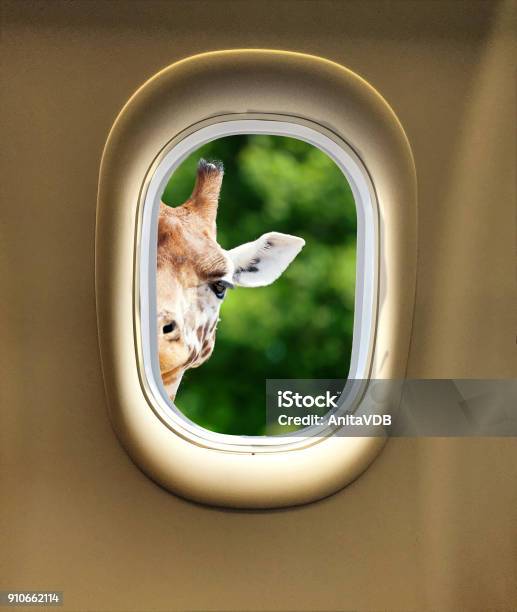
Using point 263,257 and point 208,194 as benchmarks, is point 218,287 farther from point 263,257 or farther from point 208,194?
point 208,194

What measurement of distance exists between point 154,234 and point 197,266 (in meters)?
0.19

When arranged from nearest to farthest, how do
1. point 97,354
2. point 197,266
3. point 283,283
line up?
1. point 97,354
2. point 197,266
3. point 283,283

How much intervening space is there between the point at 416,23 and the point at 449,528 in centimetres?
125

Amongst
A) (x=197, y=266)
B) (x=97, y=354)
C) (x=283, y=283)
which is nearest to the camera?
(x=97, y=354)

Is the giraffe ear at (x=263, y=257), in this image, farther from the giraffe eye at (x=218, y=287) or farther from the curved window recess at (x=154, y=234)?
the curved window recess at (x=154, y=234)

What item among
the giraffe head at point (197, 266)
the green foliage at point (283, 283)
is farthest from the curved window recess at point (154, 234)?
the green foliage at point (283, 283)

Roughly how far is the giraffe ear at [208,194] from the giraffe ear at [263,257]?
0.41ft

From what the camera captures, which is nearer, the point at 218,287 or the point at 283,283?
the point at 218,287

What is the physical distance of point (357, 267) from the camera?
1841 mm

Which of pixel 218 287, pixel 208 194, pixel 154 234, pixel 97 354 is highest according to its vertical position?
pixel 208 194

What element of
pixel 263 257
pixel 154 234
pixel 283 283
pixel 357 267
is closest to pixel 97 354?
pixel 154 234

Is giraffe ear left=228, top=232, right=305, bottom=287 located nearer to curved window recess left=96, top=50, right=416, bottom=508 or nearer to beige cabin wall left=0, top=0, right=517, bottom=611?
curved window recess left=96, top=50, right=416, bottom=508

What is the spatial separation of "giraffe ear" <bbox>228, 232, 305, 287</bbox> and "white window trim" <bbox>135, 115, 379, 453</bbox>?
23 cm

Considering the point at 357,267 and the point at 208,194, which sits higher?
the point at 208,194
